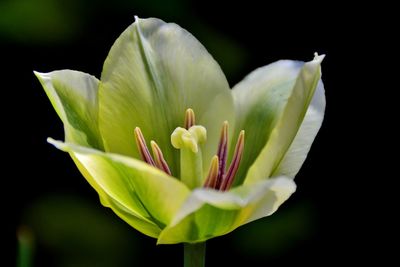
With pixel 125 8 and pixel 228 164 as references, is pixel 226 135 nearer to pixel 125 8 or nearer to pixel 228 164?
pixel 228 164

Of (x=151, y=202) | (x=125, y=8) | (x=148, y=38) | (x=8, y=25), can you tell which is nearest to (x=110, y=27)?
(x=125, y=8)

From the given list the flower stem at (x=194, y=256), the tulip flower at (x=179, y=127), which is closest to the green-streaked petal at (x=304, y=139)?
the tulip flower at (x=179, y=127)

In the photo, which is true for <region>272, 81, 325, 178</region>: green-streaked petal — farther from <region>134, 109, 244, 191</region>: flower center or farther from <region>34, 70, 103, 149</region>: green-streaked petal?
<region>34, 70, 103, 149</region>: green-streaked petal

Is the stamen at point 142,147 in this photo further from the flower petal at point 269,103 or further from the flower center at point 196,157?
the flower petal at point 269,103

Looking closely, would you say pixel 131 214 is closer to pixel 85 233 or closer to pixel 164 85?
pixel 164 85

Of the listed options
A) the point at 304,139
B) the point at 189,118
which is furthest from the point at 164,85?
the point at 304,139

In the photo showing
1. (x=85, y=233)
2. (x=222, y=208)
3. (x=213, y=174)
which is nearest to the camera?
(x=222, y=208)
